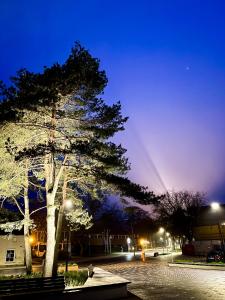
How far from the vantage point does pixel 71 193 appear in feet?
67.4

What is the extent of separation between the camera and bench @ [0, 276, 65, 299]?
1130cm

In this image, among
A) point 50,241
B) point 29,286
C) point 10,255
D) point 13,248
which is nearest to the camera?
point 29,286

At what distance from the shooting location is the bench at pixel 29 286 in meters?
11.3

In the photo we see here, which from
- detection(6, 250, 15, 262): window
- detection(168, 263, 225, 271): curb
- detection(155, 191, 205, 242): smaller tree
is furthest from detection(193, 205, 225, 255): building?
detection(6, 250, 15, 262): window

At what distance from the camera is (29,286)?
1159 cm

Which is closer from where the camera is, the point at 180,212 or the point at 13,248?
the point at 13,248

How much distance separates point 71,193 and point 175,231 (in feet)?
117

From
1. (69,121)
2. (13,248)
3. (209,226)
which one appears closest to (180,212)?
(209,226)

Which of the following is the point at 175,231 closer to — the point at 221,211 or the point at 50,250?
the point at 221,211

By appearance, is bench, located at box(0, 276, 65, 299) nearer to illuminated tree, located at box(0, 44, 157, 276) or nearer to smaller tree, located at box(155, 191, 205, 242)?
illuminated tree, located at box(0, 44, 157, 276)

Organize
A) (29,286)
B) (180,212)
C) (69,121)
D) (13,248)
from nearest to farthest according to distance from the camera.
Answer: (29,286) → (69,121) → (13,248) → (180,212)

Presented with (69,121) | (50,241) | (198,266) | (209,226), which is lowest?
(198,266)

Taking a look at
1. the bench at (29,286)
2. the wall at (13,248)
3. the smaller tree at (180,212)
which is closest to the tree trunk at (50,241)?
the bench at (29,286)

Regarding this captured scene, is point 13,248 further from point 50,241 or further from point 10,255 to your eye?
point 50,241
